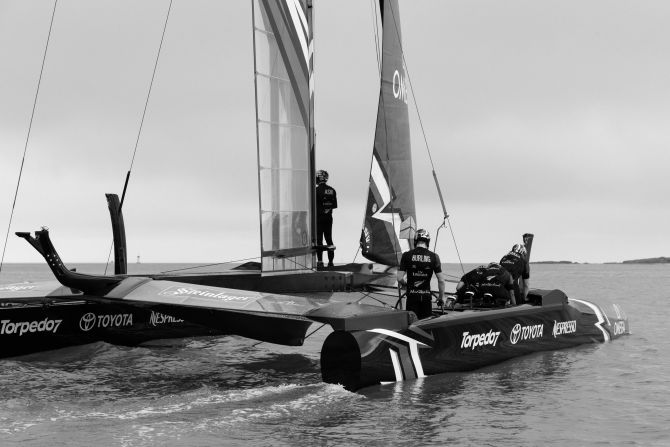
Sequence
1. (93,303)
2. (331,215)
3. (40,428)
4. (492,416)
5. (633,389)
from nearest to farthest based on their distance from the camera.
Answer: (40,428)
(492,416)
(633,389)
(93,303)
(331,215)

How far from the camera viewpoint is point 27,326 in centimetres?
901

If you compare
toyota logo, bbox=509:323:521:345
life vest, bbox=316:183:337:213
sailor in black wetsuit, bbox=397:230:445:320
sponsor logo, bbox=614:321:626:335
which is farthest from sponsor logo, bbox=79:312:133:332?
sponsor logo, bbox=614:321:626:335

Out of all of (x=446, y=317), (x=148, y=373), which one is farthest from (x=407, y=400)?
(x=148, y=373)

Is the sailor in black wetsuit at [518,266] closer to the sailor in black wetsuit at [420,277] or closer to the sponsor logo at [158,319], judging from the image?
the sailor in black wetsuit at [420,277]

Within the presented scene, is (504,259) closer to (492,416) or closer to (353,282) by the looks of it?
(353,282)

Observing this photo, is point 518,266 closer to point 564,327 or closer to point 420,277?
point 564,327

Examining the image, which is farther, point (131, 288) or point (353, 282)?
point (353, 282)

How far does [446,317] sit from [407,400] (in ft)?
4.23

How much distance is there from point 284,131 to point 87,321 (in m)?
3.19

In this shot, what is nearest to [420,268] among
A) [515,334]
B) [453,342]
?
[453,342]

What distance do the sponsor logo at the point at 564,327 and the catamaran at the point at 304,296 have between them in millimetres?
14

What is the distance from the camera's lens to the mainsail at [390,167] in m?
13.2

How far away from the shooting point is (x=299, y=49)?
32.2ft

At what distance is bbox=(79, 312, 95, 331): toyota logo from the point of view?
9.52 metres
